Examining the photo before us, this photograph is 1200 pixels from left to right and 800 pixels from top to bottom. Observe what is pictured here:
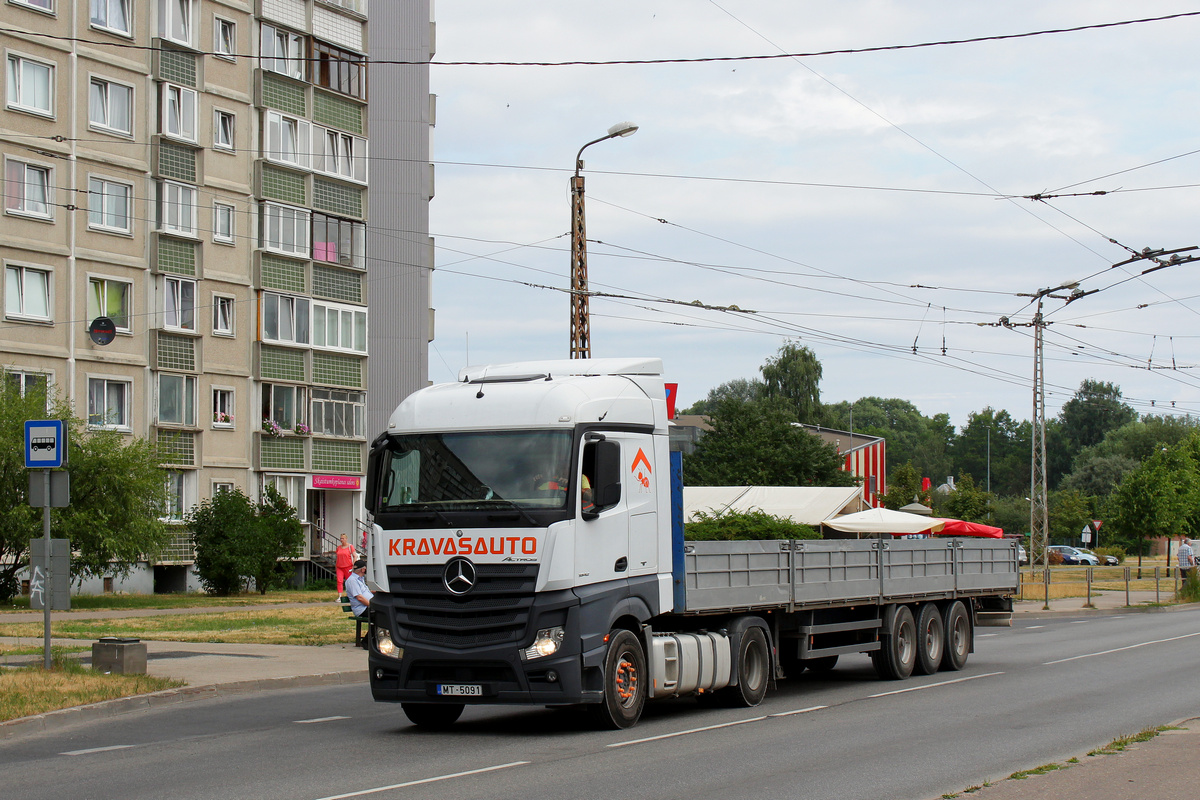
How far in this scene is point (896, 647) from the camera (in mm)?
18141

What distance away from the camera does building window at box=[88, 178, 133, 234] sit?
135 ft

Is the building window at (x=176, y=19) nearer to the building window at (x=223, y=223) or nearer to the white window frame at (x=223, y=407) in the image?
the building window at (x=223, y=223)

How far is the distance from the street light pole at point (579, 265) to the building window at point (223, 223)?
2232 cm

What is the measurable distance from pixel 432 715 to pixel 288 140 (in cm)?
3785

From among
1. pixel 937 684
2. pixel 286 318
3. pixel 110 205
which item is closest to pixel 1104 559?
pixel 286 318

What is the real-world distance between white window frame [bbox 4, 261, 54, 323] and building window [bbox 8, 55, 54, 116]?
173 inches

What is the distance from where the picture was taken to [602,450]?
1249 centimetres

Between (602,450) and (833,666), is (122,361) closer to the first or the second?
(833,666)

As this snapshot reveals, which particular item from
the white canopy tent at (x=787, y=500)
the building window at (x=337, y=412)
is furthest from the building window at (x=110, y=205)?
the white canopy tent at (x=787, y=500)

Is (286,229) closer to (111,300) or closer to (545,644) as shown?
(111,300)

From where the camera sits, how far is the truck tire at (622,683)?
12.6 m

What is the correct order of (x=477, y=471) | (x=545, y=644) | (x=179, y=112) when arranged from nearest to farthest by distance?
1. (x=545, y=644)
2. (x=477, y=471)
3. (x=179, y=112)

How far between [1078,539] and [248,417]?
79695 mm

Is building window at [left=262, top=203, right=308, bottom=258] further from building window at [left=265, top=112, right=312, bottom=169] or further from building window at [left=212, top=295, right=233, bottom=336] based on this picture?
building window at [left=212, top=295, right=233, bottom=336]
